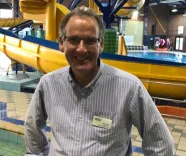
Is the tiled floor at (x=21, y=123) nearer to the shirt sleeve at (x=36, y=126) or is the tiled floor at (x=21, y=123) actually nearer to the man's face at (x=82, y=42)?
the shirt sleeve at (x=36, y=126)

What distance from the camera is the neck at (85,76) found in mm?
1085

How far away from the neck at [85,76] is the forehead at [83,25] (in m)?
0.18

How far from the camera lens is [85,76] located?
1091 millimetres

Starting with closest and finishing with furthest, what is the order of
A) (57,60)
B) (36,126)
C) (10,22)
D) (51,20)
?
(36,126), (57,60), (51,20), (10,22)

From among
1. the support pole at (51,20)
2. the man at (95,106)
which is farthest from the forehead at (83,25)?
the support pole at (51,20)

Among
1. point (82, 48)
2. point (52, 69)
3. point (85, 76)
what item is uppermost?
point (82, 48)

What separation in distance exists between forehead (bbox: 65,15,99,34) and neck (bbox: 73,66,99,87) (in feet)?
0.58

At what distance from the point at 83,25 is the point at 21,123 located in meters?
2.95

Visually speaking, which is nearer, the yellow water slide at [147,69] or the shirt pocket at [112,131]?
the shirt pocket at [112,131]

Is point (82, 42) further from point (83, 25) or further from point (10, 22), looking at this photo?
point (10, 22)

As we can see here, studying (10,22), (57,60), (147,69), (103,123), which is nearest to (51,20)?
(57,60)

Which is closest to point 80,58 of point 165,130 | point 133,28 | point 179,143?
point 165,130

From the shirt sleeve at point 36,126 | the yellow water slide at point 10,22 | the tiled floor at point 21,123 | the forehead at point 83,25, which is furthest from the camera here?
the yellow water slide at point 10,22

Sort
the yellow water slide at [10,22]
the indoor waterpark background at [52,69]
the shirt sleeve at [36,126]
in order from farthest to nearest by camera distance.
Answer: the yellow water slide at [10,22], the indoor waterpark background at [52,69], the shirt sleeve at [36,126]
